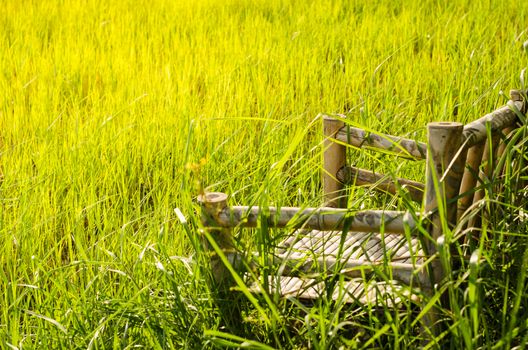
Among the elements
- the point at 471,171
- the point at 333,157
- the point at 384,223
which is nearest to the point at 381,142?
the point at 333,157

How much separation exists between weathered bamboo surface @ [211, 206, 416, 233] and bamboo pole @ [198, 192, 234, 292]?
12 millimetres

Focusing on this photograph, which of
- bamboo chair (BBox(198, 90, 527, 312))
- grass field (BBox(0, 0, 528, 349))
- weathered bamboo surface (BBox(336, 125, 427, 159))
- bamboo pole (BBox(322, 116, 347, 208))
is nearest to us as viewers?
bamboo chair (BBox(198, 90, 527, 312))

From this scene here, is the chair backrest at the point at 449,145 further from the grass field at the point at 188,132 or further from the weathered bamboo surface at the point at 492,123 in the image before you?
the grass field at the point at 188,132

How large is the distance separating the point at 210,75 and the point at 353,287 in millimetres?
2116

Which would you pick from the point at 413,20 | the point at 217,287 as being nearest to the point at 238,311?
the point at 217,287

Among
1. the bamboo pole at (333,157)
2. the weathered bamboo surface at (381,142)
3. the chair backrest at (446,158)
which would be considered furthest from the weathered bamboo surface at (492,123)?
the bamboo pole at (333,157)

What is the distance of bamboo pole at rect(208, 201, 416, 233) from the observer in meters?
1.66

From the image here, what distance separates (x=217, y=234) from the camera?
169 centimetres

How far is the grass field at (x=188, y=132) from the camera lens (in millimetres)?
1774

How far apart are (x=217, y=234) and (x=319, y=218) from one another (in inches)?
8.5

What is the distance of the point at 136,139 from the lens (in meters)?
3.12

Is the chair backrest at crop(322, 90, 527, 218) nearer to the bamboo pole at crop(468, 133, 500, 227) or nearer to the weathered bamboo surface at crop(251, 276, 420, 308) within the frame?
the bamboo pole at crop(468, 133, 500, 227)

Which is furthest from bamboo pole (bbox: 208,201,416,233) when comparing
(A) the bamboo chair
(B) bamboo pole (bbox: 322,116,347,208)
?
(B) bamboo pole (bbox: 322,116,347,208)

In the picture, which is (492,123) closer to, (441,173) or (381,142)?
(441,173)
